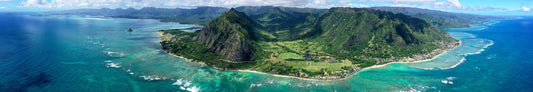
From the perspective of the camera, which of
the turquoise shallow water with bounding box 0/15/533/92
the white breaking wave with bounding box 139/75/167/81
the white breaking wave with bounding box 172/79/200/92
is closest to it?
the white breaking wave with bounding box 172/79/200/92

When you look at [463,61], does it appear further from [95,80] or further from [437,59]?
[95,80]

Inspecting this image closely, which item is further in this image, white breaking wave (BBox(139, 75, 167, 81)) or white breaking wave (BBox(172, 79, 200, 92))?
white breaking wave (BBox(139, 75, 167, 81))

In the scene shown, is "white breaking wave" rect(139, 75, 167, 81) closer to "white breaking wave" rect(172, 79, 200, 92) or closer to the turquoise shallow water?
the turquoise shallow water

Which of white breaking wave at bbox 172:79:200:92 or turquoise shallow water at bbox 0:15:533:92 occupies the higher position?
turquoise shallow water at bbox 0:15:533:92

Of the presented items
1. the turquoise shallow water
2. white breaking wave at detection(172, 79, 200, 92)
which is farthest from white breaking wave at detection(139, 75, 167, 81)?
white breaking wave at detection(172, 79, 200, 92)

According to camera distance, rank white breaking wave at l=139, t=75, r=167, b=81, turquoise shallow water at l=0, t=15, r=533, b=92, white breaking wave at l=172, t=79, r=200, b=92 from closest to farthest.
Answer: white breaking wave at l=172, t=79, r=200, b=92 → turquoise shallow water at l=0, t=15, r=533, b=92 → white breaking wave at l=139, t=75, r=167, b=81

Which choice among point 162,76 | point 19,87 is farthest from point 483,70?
point 19,87

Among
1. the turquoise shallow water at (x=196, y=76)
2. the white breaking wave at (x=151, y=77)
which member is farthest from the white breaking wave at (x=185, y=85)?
the white breaking wave at (x=151, y=77)

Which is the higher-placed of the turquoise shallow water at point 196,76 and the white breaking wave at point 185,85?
the turquoise shallow water at point 196,76

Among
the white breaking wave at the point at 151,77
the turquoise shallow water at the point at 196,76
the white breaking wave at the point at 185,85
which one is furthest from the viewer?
Answer: the white breaking wave at the point at 151,77

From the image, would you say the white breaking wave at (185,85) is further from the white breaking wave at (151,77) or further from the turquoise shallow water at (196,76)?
the white breaking wave at (151,77)

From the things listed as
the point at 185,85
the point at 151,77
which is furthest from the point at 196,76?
the point at 151,77
